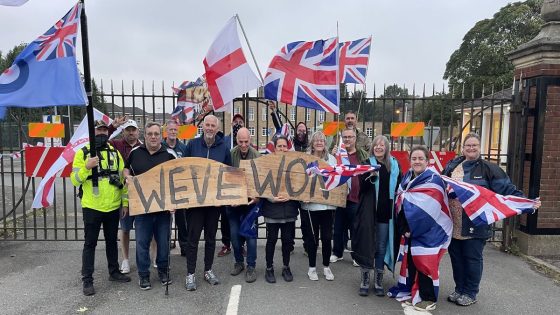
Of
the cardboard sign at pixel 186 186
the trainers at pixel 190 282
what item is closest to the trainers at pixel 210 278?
the trainers at pixel 190 282

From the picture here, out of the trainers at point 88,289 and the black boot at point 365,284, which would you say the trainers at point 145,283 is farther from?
the black boot at point 365,284

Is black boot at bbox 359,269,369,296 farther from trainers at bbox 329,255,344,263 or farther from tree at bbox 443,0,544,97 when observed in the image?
tree at bbox 443,0,544,97

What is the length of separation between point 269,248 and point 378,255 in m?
1.32

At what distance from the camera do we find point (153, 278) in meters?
4.93

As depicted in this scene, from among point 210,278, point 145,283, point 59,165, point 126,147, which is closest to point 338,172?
point 210,278

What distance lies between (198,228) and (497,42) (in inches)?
1419

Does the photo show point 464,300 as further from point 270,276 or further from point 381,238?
point 270,276

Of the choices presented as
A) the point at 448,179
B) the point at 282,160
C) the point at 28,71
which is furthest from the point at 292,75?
the point at 28,71

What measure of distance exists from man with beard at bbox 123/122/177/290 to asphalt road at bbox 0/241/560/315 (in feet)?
1.24

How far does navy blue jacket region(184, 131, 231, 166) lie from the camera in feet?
15.8

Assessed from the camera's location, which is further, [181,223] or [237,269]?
[181,223]

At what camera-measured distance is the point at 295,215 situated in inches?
186

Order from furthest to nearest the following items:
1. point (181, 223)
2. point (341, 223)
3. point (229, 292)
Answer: point (341, 223)
point (181, 223)
point (229, 292)

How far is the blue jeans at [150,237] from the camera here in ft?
14.8
